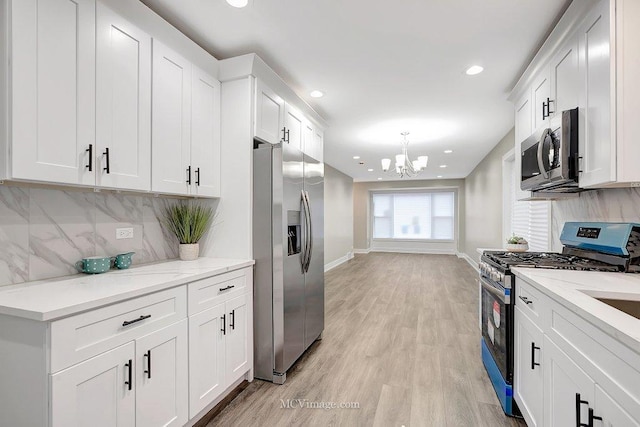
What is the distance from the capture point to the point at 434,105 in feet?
11.5

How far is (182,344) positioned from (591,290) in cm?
205

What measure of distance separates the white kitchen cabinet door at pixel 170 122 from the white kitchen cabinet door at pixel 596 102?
2490 millimetres

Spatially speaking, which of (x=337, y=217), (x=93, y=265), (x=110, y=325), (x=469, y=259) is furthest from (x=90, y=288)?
(x=469, y=259)

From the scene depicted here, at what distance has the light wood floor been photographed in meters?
1.92

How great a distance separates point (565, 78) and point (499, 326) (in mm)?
1709

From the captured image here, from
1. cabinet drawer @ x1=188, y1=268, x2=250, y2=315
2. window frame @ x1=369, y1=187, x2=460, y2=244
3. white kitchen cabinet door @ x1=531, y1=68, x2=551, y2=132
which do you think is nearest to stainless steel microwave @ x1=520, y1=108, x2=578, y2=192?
white kitchen cabinet door @ x1=531, y1=68, x2=551, y2=132

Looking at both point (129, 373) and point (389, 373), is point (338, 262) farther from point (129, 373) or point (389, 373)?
point (129, 373)

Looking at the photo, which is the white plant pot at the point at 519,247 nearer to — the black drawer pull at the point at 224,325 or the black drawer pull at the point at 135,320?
the black drawer pull at the point at 224,325

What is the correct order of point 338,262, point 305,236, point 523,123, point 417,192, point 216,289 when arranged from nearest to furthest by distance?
1. point 216,289
2. point 305,236
3. point 523,123
4. point 338,262
5. point 417,192

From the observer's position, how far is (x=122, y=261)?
191cm

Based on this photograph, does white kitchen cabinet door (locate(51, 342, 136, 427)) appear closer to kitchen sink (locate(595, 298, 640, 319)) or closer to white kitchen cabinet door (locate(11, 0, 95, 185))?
white kitchen cabinet door (locate(11, 0, 95, 185))

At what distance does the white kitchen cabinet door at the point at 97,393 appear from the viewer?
1130 millimetres

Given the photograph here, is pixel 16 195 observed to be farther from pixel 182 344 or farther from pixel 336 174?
pixel 336 174

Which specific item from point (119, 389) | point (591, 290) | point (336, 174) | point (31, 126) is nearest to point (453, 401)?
point (591, 290)
